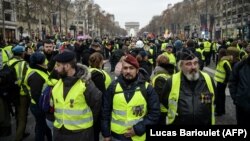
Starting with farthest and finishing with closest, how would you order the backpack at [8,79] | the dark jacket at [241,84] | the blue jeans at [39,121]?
the backpack at [8,79] < the blue jeans at [39,121] < the dark jacket at [241,84]

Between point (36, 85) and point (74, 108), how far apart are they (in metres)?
2.23

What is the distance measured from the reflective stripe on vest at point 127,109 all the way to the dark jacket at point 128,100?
4 cm

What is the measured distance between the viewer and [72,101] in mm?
4703

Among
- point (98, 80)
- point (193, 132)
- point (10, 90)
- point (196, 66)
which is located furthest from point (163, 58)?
point (10, 90)

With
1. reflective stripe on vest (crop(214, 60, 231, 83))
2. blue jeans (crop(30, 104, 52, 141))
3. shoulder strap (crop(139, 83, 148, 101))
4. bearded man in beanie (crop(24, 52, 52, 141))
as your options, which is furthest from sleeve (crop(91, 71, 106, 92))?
reflective stripe on vest (crop(214, 60, 231, 83))

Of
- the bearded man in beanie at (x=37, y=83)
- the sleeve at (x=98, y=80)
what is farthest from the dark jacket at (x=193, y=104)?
the bearded man in beanie at (x=37, y=83)

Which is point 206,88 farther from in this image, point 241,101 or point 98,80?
point 98,80

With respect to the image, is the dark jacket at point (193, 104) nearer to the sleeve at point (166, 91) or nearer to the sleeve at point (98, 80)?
the sleeve at point (166, 91)

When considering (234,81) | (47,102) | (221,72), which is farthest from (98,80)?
(221,72)

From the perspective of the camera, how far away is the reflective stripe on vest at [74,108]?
4711 millimetres

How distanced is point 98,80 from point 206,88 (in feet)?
6.13

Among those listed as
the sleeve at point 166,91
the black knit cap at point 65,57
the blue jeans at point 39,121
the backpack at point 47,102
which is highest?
the black knit cap at point 65,57

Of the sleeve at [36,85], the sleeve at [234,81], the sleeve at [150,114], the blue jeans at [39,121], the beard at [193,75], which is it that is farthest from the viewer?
the blue jeans at [39,121]

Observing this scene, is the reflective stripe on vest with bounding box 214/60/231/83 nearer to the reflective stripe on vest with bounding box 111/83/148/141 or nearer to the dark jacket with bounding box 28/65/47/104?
the dark jacket with bounding box 28/65/47/104
